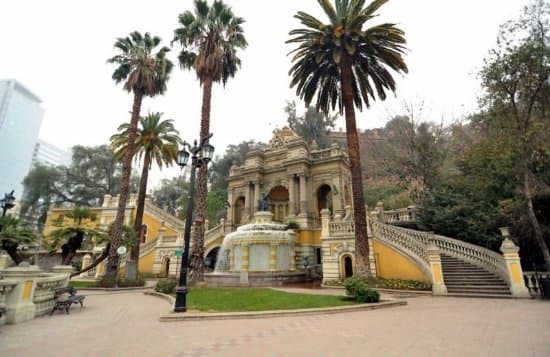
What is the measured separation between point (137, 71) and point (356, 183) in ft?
57.2

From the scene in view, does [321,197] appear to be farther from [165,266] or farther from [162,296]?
[162,296]

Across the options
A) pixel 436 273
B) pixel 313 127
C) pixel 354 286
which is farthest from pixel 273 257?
pixel 313 127

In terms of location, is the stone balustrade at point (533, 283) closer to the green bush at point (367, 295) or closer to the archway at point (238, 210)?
the green bush at point (367, 295)

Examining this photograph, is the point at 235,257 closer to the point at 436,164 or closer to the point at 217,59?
the point at 217,59

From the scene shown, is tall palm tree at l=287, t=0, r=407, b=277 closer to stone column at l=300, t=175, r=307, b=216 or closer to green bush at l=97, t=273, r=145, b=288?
stone column at l=300, t=175, r=307, b=216

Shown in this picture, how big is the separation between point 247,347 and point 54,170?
171ft

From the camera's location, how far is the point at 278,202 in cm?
3192

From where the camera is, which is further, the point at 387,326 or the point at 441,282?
the point at 441,282

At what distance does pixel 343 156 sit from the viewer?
93.0 feet

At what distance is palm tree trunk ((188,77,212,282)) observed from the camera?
622 inches

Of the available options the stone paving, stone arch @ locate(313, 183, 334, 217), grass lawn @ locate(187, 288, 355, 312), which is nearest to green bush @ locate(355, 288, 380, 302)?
grass lawn @ locate(187, 288, 355, 312)

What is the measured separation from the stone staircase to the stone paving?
3.42m

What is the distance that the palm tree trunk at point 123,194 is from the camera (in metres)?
18.1

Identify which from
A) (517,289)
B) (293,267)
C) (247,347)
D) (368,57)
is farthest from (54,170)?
(517,289)
